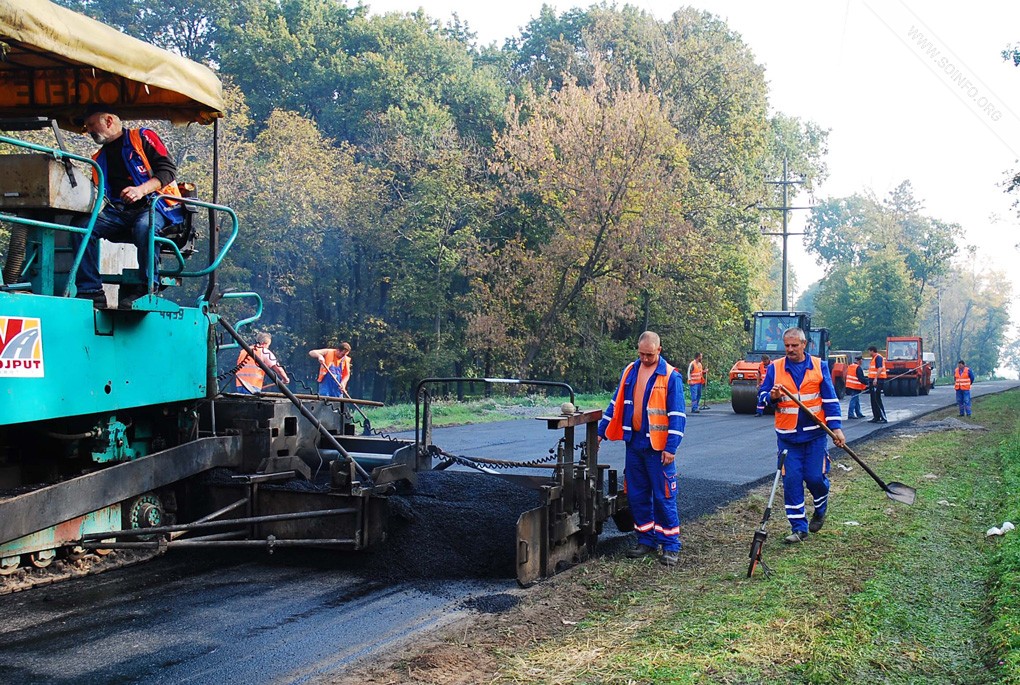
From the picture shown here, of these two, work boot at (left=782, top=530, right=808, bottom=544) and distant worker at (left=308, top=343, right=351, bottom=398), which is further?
distant worker at (left=308, top=343, right=351, bottom=398)

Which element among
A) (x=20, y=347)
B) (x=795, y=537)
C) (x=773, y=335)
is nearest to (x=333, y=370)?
(x=795, y=537)

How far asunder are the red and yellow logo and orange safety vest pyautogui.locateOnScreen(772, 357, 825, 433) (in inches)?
221

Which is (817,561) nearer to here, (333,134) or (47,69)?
(47,69)

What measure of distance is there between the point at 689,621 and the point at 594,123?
24880 millimetres

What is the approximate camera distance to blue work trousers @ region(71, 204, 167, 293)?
17.5 ft

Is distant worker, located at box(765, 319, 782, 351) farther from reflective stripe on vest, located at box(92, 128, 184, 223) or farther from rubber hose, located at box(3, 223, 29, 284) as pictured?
rubber hose, located at box(3, 223, 29, 284)

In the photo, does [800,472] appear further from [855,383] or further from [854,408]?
[854,408]

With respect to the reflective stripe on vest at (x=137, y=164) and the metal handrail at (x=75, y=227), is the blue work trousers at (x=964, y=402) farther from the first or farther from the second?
the metal handrail at (x=75, y=227)

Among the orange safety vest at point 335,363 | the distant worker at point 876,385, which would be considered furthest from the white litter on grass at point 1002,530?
the distant worker at point 876,385

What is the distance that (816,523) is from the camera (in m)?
8.07

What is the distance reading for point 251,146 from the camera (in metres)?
30.0

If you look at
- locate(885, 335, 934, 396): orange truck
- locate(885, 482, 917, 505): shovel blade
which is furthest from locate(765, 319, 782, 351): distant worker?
locate(885, 482, 917, 505): shovel blade

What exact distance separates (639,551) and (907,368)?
35240 millimetres

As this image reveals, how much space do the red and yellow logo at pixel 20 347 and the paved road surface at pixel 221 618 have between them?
1414 millimetres
